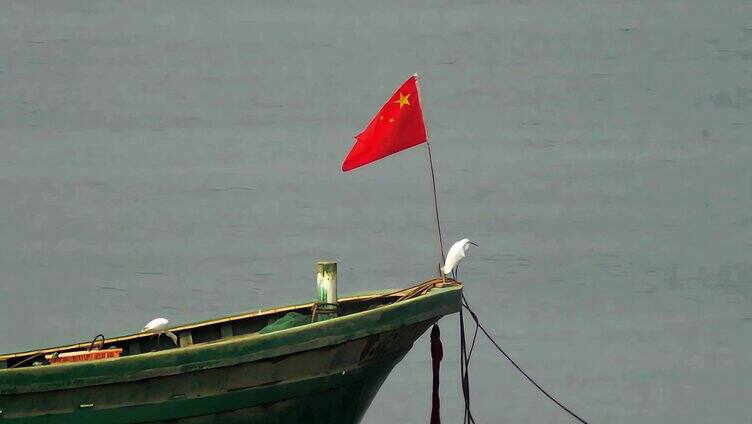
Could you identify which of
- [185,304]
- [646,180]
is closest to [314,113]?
[185,304]

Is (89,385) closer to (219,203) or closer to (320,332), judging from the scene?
(320,332)

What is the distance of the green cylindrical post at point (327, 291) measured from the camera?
757cm

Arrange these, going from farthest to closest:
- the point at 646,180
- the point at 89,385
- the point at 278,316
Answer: the point at 646,180
the point at 278,316
the point at 89,385

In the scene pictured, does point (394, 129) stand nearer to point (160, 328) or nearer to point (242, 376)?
point (242, 376)

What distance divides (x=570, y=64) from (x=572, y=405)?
7.60ft

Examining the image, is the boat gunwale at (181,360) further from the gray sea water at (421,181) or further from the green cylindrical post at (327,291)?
the gray sea water at (421,181)

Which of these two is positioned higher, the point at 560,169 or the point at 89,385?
the point at 560,169

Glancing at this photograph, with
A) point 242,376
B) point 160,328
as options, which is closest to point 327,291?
point 242,376

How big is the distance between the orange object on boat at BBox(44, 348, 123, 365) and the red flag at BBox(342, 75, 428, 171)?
159 centimetres

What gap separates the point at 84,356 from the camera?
7441mm

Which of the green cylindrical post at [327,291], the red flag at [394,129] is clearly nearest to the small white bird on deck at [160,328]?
the green cylindrical post at [327,291]

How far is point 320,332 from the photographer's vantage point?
7.10m

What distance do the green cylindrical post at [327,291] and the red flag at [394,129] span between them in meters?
0.55

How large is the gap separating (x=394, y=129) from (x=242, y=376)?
1579 millimetres
